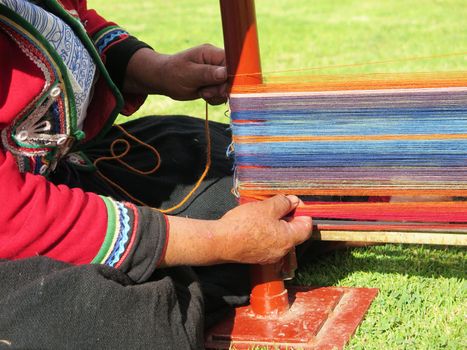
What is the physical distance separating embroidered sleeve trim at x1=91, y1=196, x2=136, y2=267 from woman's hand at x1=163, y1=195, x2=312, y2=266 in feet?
0.34

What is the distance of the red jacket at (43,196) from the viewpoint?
180cm

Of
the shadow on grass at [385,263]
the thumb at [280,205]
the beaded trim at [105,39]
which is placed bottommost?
the shadow on grass at [385,263]

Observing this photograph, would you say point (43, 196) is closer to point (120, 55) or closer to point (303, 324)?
point (303, 324)

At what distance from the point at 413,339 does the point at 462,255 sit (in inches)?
23.2

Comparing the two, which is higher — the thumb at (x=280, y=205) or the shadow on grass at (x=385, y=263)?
the thumb at (x=280, y=205)

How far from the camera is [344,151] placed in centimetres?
203

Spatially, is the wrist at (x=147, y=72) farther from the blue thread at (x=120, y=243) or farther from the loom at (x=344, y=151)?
the blue thread at (x=120, y=243)

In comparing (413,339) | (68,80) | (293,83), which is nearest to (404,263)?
(413,339)

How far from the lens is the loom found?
1.96 m

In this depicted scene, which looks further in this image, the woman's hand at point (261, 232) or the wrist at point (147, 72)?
the wrist at point (147, 72)

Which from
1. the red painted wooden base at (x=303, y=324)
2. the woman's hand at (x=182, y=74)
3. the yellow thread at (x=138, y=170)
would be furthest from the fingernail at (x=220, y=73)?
the red painted wooden base at (x=303, y=324)

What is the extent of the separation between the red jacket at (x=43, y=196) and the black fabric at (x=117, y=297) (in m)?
0.04

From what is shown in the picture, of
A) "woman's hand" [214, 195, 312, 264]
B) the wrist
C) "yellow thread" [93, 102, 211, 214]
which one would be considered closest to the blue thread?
"woman's hand" [214, 195, 312, 264]

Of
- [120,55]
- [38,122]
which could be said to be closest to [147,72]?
[120,55]
